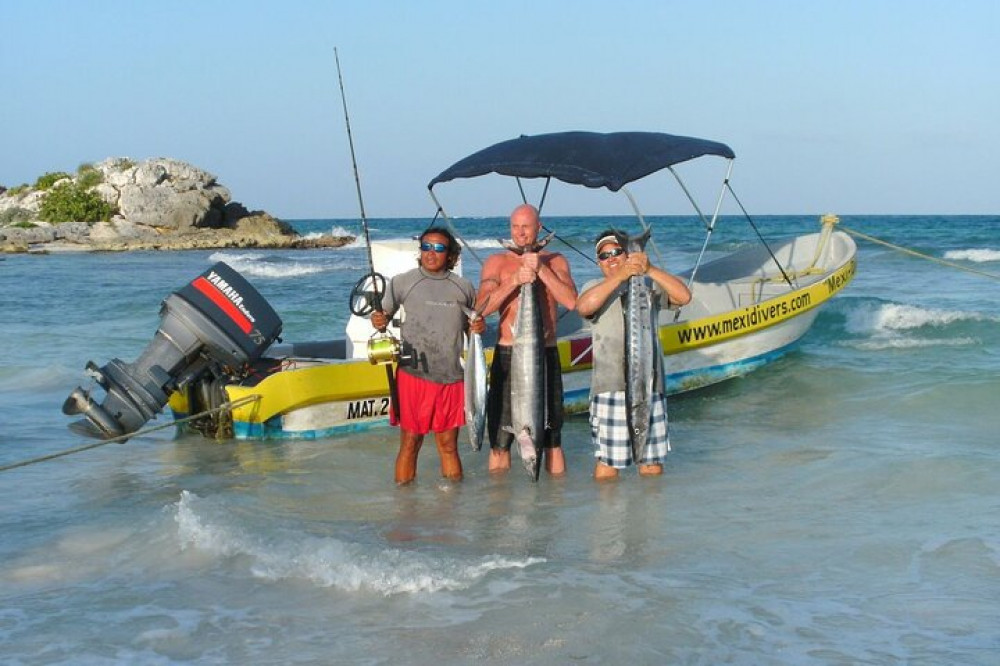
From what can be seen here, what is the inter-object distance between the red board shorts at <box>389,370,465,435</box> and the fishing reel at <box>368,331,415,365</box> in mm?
102

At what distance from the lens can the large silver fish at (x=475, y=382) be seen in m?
6.53

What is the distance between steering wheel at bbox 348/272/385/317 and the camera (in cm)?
720

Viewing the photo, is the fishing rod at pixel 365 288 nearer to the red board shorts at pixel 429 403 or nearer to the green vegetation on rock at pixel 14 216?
the red board shorts at pixel 429 403

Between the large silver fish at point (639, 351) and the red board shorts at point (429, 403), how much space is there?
1.07 m

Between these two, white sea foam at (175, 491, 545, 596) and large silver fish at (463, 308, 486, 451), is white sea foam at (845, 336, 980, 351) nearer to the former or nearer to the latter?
large silver fish at (463, 308, 486, 451)

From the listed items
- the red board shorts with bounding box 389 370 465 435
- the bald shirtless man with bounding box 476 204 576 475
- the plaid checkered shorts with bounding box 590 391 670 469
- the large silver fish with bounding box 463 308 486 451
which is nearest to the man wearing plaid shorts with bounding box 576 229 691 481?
the plaid checkered shorts with bounding box 590 391 670 469

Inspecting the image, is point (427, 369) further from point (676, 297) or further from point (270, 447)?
point (270, 447)

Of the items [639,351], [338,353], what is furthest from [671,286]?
[338,353]

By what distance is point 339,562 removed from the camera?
5.78 metres

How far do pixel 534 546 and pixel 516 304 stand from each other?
1550mm

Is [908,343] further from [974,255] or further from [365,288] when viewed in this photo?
[974,255]

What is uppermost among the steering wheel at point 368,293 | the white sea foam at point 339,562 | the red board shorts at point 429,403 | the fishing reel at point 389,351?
the steering wheel at point 368,293

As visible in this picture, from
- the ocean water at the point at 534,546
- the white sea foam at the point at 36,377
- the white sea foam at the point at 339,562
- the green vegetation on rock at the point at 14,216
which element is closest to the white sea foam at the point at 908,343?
the ocean water at the point at 534,546

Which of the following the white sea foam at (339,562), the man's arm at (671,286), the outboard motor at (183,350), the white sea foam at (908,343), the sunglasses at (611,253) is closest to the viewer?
the white sea foam at (339,562)
